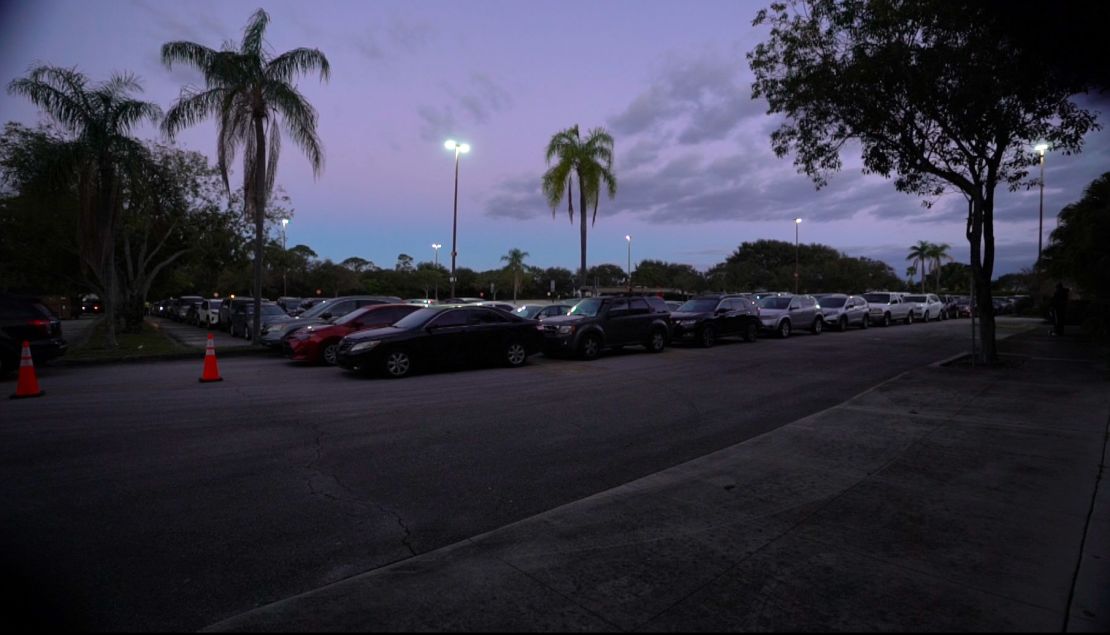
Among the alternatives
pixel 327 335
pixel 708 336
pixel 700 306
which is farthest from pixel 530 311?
pixel 327 335

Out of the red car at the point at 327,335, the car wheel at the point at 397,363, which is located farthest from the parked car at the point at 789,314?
the car wheel at the point at 397,363

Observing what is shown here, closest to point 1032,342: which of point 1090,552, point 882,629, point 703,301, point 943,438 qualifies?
point 703,301

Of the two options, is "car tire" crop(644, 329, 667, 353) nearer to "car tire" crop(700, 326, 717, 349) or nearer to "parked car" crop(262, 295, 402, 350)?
"car tire" crop(700, 326, 717, 349)

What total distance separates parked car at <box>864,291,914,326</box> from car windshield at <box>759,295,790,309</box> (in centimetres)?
904

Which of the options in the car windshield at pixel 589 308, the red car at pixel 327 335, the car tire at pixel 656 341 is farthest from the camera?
the car tire at pixel 656 341

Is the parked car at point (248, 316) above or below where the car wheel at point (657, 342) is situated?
above

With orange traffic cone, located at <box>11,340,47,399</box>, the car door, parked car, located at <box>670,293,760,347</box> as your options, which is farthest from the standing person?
orange traffic cone, located at <box>11,340,47,399</box>

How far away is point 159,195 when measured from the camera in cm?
2398

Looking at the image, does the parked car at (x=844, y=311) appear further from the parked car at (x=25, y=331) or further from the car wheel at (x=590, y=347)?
the parked car at (x=25, y=331)

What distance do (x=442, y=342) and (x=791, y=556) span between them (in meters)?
10.0

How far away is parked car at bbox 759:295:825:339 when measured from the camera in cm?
2291

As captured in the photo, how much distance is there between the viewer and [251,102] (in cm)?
1802

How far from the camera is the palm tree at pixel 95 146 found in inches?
614

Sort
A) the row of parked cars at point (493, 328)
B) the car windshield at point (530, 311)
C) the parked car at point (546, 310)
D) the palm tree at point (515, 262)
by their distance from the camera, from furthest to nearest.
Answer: the palm tree at point (515, 262) < the car windshield at point (530, 311) < the parked car at point (546, 310) < the row of parked cars at point (493, 328)
